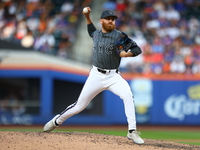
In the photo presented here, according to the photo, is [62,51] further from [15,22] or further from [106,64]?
[106,64]

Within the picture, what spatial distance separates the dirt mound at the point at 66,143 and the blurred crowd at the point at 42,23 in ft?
29.7

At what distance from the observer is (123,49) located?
542 centimetres

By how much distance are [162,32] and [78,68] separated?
3.58 metres

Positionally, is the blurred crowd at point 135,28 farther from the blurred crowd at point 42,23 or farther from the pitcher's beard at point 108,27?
the pitcher's beard at point 108,27

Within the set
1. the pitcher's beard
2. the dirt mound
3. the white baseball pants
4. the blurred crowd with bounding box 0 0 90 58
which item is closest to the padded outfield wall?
the blurred crowd with bounding box 0 0 90 58

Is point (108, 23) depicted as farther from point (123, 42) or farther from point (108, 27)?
point (123, 42)

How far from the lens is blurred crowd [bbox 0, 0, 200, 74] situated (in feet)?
47.1

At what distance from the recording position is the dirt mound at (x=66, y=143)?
4984 mm

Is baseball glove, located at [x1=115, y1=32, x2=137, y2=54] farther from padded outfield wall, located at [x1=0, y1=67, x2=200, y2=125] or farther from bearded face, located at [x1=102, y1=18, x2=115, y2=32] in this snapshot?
padded outfield wall, located at [x1=0, y1=67, x2=200, y2=125]

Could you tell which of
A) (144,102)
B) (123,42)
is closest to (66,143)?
(123,42)

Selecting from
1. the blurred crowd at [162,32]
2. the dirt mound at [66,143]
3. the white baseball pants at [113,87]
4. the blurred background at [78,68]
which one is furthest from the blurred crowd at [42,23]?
the white baseball pants at [113,87]

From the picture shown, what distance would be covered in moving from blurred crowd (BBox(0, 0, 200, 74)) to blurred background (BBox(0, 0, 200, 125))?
36mm

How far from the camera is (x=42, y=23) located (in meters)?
15.3

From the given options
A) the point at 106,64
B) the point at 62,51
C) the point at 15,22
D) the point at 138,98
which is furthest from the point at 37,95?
the point at 106,64
